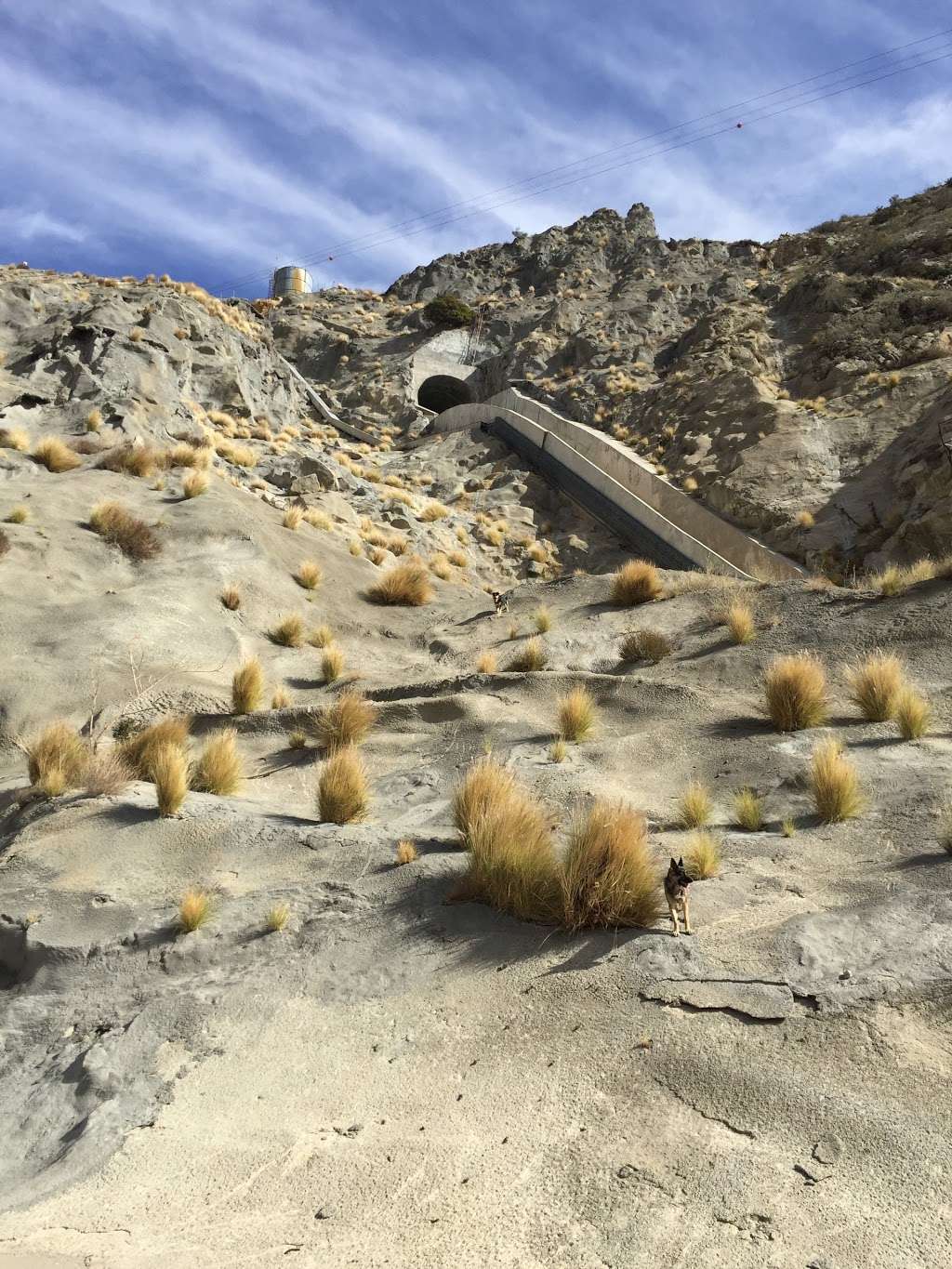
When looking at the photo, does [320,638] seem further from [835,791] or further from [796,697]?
[835,791]

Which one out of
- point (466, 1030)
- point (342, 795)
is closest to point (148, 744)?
point (342, 795)

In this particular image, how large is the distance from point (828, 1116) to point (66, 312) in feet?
89.4

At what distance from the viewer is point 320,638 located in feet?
45.4

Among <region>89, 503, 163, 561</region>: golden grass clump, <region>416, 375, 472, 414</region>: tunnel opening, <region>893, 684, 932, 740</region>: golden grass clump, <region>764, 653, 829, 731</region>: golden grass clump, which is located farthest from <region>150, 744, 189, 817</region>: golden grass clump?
<region>416, 375, 472, 414</region>: tunnel opening

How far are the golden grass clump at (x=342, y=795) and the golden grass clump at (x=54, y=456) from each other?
11.6m

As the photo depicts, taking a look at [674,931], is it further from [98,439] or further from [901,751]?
[98,439]

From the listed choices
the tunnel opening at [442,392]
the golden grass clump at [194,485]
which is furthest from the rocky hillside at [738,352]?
the golden grass clump at [194,485]

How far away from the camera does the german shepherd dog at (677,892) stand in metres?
5.30

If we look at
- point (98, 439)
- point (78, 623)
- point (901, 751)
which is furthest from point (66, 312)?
point (901, 751)

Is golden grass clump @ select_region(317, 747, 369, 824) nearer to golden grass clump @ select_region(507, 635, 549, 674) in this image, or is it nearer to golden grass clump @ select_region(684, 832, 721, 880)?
golden grass clump @ select_region(684, 832, 721, 880)

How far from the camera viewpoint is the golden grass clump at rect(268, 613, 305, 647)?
13570 millimetres

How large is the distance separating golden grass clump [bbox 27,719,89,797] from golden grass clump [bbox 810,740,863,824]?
648cm

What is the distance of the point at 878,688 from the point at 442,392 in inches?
1444

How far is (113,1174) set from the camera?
4.15 metres
